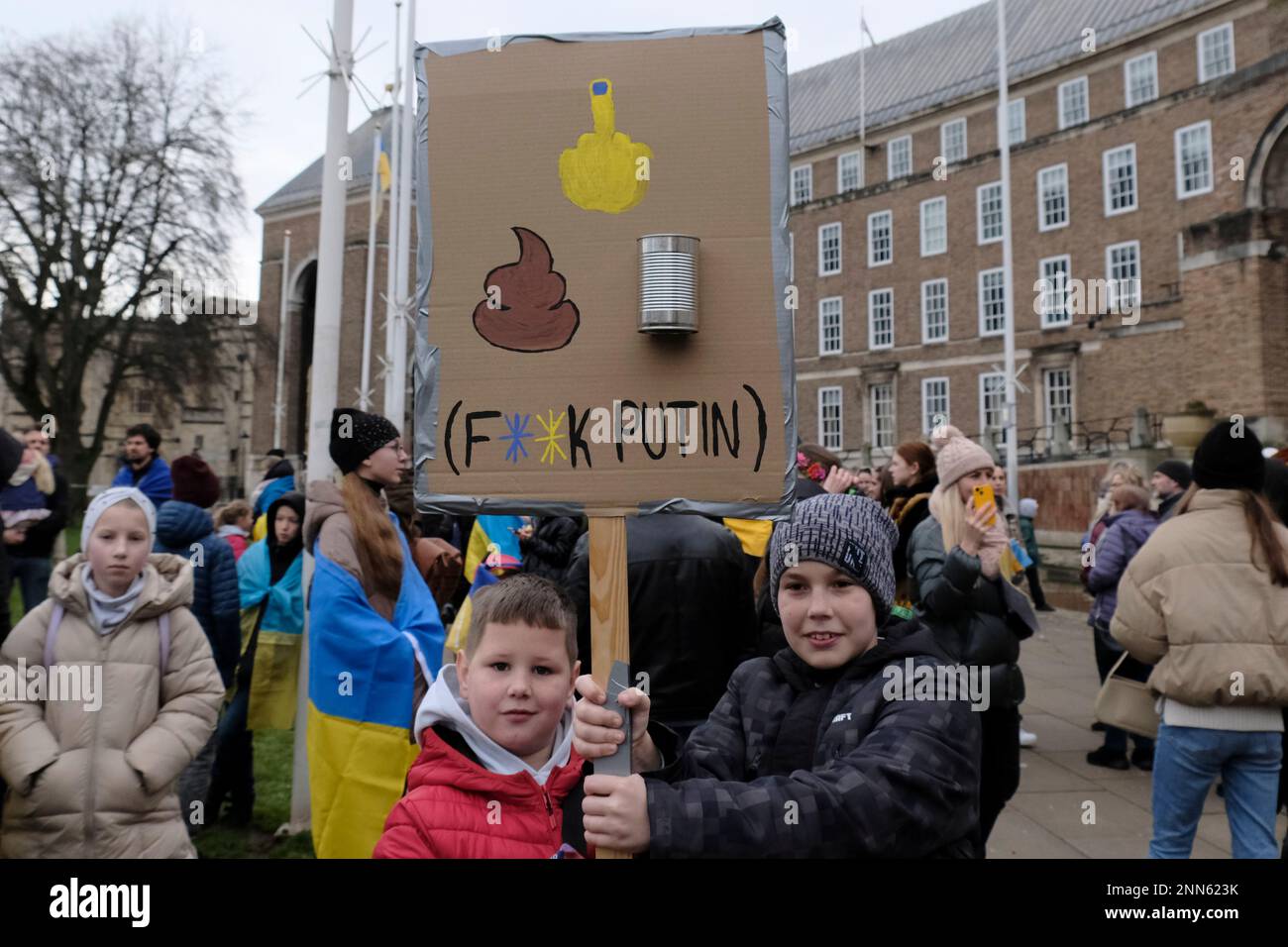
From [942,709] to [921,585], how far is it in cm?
252

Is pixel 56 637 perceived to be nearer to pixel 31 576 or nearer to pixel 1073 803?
pixel 31 576

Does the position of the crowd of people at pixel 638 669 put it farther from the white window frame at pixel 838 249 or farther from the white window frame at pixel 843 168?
the white window frame at pixel 843 168

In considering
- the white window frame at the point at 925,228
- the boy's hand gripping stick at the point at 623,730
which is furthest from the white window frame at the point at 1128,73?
the boy's hand gripping stick at the point at 623,730

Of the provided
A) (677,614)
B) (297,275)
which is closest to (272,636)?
(677,614)

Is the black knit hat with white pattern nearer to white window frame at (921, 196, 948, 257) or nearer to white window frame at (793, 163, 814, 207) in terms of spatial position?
white window frame at (921, 196, 948, 257)

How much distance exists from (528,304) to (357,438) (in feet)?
7.99

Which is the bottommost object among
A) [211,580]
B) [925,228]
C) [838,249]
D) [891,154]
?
[211,580]

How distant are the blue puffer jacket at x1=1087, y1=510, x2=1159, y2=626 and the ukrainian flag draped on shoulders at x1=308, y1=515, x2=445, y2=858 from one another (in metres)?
5.14

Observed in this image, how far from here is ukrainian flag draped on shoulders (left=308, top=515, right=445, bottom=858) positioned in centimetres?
387

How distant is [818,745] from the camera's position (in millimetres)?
2021

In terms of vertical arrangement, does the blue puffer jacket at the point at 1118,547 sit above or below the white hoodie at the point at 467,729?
above

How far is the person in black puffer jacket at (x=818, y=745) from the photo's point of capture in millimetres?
1689

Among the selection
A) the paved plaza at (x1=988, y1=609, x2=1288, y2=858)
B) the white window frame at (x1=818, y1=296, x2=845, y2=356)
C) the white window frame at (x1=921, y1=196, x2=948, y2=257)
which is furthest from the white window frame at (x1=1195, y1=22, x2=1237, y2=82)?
the paved plaza at (x1=988, y1=609, x2=1288, y2=858)
